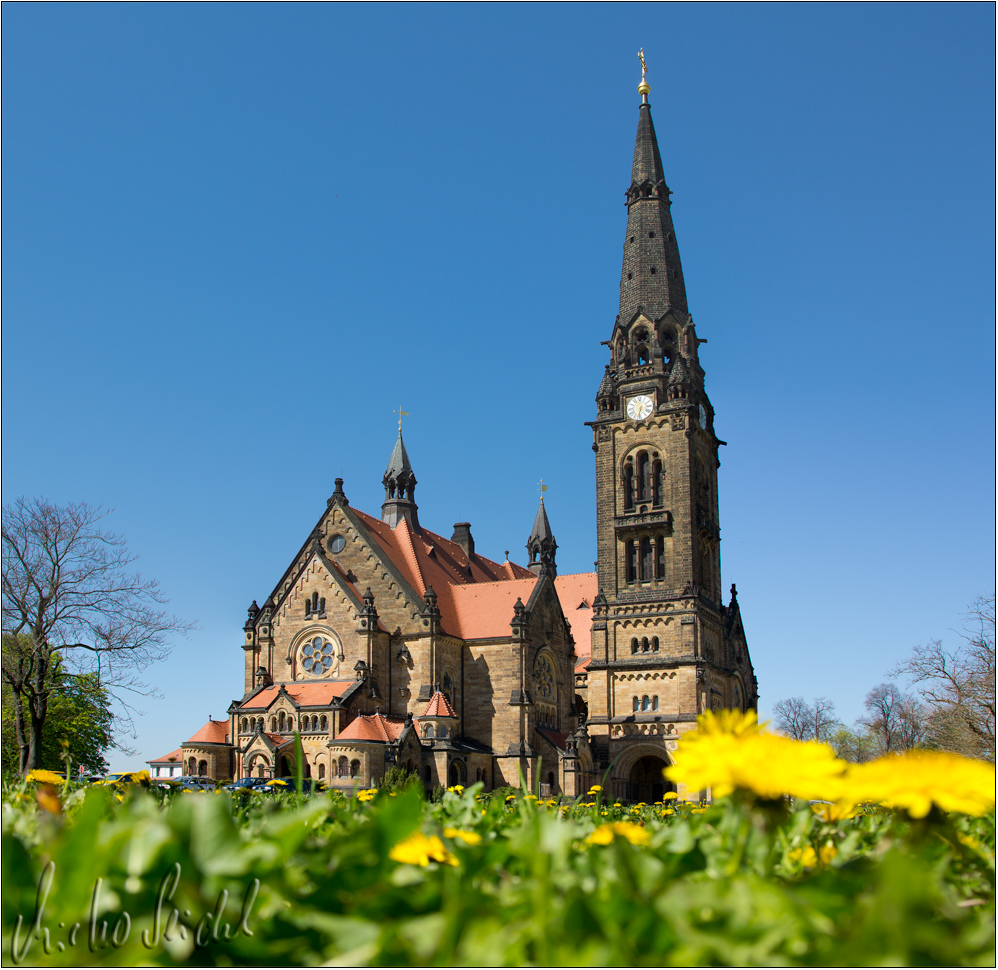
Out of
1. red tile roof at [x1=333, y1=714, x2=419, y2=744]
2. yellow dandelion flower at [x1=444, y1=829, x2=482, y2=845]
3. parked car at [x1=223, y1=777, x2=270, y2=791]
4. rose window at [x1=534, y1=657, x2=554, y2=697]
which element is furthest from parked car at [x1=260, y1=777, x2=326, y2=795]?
rose window at [x1=534, y1=657, x2=554, y2=697]

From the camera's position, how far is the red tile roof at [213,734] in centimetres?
4866

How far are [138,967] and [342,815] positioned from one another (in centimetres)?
260

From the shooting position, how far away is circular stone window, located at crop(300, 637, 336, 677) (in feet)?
172

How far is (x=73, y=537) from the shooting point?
33281mm

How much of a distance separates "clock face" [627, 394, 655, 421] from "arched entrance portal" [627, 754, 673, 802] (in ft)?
67.5

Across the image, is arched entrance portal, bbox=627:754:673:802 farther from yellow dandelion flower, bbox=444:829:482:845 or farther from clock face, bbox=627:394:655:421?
yellow dandelion flower, bbox=444:829:482:845

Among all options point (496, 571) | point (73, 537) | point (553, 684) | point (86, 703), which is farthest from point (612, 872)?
point (496, 571)

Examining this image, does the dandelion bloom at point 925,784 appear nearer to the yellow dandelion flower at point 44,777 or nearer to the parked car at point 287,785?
the parked car at point 287,785

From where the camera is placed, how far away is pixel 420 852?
2703 millimetres

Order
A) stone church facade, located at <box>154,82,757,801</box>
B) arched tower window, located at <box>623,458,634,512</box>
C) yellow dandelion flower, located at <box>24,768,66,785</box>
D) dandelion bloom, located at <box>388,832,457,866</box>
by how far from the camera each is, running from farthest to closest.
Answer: arched tower window, located at <box>623,458,634,512</box>
stone church facade, located at <box>154,82,757,801</box>
yellow dandelion flower, located at <box>24,768,66,785</box>
dandelion bloom, located at <box>388,832,457,866</box>

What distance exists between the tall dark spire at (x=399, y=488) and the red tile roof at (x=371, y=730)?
986 inches

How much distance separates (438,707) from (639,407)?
2281 centimetres

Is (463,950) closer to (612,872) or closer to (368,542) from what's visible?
(612,872)

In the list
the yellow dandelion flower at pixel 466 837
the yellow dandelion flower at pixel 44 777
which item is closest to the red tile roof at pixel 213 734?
the yellow dandelion flower at pixel 44 777
